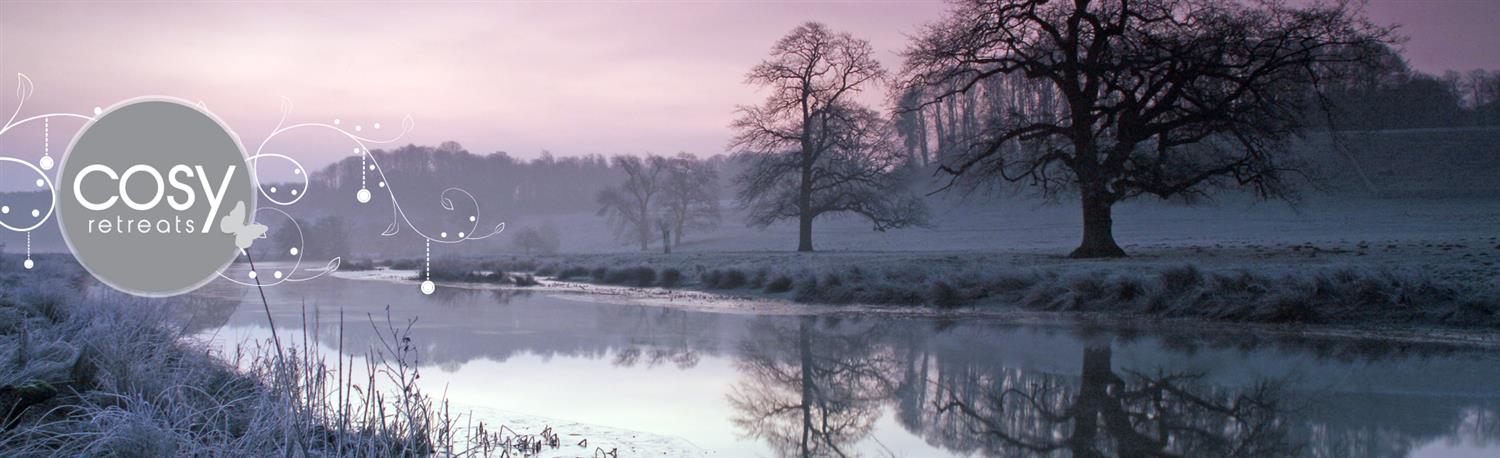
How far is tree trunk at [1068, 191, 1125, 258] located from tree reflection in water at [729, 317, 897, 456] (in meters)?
10.3

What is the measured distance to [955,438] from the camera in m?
7.21

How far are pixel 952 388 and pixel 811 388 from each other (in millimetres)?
1247

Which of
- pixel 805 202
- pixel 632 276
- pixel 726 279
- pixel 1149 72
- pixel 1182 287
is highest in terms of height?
pixel 1149 72

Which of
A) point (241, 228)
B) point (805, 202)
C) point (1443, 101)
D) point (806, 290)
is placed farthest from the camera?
point (1443, 101)

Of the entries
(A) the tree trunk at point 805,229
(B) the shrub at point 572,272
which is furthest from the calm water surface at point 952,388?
(A) the tree trunk at point 805,229

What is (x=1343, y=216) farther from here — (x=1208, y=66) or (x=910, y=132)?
(x=910, y=132)

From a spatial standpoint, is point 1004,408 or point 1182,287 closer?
point 1004,408

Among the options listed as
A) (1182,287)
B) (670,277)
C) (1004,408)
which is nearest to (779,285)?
(670,277)

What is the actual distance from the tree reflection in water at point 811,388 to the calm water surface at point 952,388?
31mm

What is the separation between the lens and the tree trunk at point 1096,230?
22.4 metres

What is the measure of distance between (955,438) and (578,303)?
13.6 metres

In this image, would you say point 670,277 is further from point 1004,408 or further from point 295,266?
point 1004,408

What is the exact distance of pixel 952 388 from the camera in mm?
9195

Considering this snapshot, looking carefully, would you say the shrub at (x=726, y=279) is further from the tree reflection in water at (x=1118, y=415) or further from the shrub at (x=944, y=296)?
the tree reflection in water at (x=1118, y=415)
